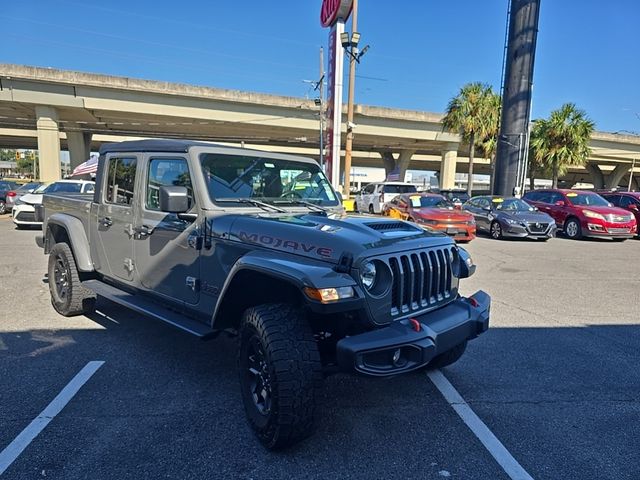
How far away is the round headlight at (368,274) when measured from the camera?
2.79m

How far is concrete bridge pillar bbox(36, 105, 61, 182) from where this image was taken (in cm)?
2738

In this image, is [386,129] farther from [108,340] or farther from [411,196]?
[108,340]

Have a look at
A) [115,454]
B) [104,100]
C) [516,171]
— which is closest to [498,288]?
[115,454]

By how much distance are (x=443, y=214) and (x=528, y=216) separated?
9.81 feet

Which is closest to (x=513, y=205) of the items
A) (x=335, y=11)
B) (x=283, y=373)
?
(x=335, y=11)

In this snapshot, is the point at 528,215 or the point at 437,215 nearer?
the point at 437,215

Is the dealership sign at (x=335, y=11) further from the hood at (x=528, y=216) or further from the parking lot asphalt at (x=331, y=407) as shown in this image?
the parking lot asphalt at (x=331, y=407)

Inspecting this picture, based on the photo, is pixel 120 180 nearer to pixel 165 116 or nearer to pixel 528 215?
pixel 528 215

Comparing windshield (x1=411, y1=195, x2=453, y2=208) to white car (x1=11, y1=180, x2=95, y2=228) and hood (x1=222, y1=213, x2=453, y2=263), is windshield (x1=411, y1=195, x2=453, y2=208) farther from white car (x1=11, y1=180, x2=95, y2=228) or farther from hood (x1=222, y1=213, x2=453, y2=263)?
hood (x1=222, y1=213, x2=453, y2=263)

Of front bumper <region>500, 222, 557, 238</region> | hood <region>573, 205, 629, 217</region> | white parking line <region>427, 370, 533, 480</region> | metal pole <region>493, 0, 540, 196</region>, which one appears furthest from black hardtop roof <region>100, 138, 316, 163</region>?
metal pole <region>493, 0, 540, 196</region>

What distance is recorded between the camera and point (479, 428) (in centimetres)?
313

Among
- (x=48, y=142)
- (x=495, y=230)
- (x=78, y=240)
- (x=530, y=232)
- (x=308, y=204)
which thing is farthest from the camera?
(x=48, y=142)

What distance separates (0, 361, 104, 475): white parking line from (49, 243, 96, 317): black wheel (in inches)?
51.8

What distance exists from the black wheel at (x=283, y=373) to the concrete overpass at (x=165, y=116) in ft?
94.9
